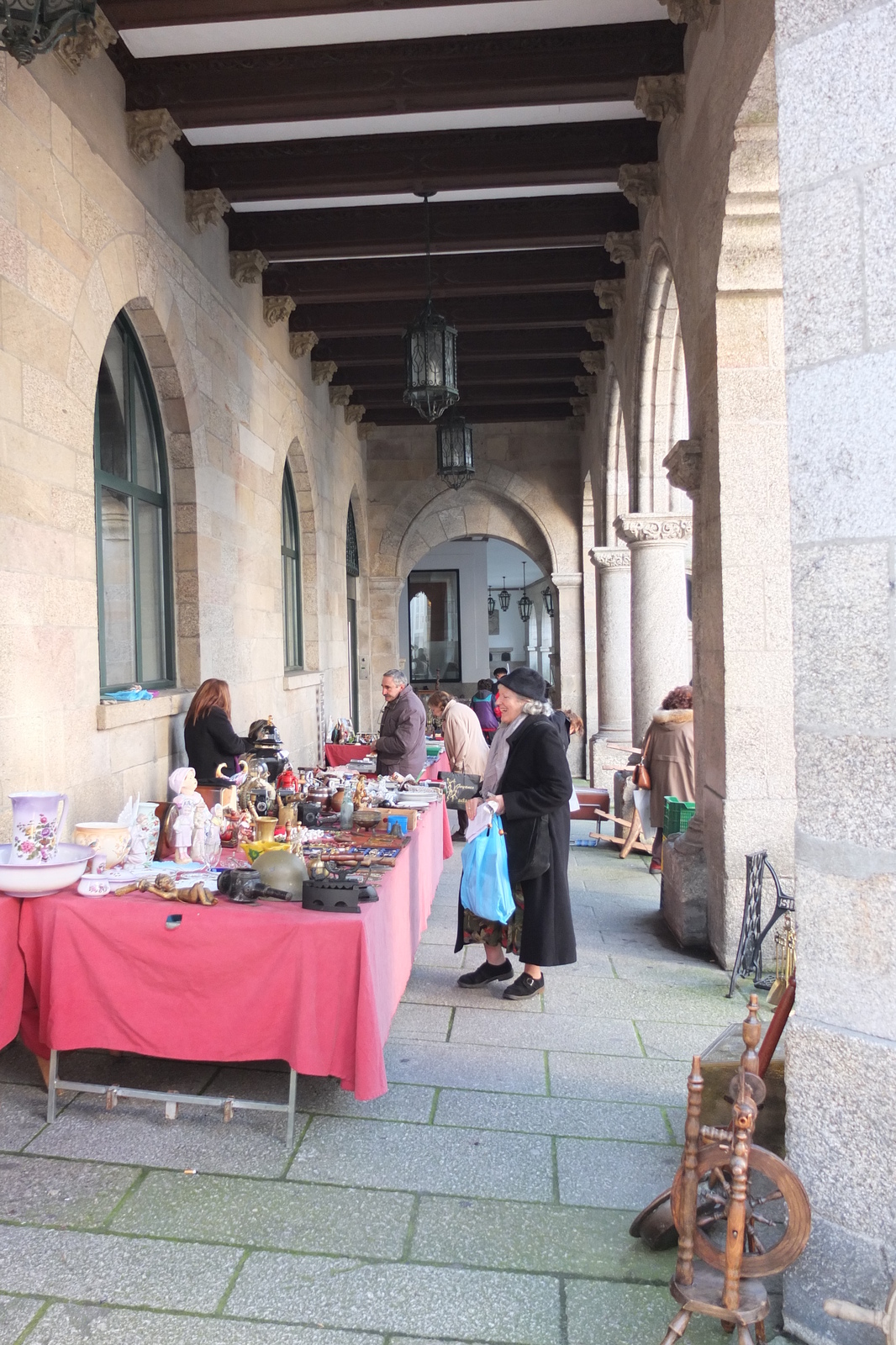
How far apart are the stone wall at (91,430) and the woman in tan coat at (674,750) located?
2.93m

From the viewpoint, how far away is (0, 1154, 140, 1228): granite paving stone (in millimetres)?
2459

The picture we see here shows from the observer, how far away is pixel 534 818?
389 centimetres

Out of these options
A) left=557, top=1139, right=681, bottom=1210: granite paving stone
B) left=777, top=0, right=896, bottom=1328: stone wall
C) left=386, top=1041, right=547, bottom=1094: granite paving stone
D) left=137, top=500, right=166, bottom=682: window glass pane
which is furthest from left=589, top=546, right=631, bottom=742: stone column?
left=777, top=0, right=896, bottom=1328: stone wall

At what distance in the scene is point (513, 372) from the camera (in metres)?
10.1

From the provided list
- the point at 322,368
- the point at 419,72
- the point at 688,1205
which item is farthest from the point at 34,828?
the point at 322,368

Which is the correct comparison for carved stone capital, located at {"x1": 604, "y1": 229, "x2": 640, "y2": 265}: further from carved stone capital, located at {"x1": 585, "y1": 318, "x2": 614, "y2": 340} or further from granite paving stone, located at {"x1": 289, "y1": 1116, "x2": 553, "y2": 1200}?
granite paving stone, located at {"x1": 289, "y1": 1116, "x2": 553, "y2": 1200}

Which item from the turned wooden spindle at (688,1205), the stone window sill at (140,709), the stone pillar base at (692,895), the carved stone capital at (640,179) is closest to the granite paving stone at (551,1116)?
the turned wooden spindle at (688,1205)

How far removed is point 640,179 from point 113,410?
11.2ft

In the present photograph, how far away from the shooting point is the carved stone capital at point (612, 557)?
33.0 ft

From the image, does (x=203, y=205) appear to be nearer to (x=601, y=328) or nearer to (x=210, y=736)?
(x=210, y=736)

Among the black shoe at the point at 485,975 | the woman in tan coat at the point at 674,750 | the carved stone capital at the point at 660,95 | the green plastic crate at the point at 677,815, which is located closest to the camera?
the black shoe at the point at 485,975

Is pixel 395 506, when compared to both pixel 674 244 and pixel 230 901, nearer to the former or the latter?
pixel 674 244

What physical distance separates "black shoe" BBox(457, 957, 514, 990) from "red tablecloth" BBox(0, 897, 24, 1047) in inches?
74.5

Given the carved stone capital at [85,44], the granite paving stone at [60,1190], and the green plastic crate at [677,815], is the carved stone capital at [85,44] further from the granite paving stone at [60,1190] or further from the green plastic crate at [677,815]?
the green plastic crate at [677,815]
